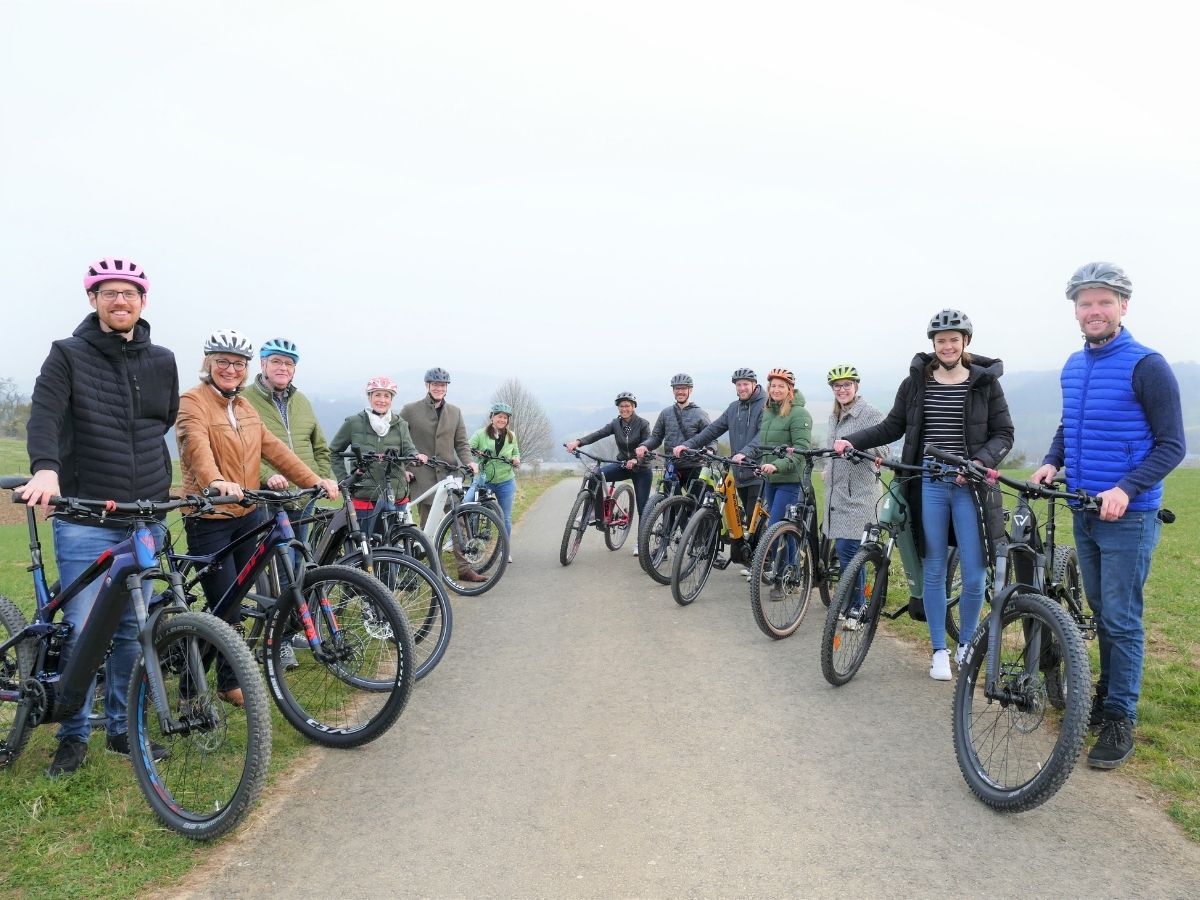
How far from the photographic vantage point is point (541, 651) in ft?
21.3

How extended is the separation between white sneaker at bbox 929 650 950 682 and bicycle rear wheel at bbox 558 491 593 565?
520 cm

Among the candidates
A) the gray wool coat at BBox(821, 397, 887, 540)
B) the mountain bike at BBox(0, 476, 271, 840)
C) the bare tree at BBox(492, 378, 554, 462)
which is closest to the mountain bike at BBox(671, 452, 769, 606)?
the gray wool coat at BBox(821, 397, 887, 540)

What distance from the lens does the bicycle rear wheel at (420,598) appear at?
5.56 m

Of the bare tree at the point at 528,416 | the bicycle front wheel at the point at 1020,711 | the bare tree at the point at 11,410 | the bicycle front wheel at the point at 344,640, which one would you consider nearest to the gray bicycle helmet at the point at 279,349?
the bicycle front wheel at the point at 344,640

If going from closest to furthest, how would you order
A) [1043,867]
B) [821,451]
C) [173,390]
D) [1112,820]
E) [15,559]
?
[1043,867]
[1112,820]
[173,390]
[821,451]
[15,559]

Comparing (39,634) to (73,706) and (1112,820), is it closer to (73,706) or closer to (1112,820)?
(73,706)

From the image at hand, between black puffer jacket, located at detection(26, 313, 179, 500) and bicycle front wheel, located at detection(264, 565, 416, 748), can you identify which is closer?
black puffer jacket, located at detection(26, 313, 179, 500)

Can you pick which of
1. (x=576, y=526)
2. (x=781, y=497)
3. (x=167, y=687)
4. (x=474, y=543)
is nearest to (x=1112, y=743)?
(x=781, y=497)

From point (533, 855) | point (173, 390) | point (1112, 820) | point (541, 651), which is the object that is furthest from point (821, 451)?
point (173, 390)

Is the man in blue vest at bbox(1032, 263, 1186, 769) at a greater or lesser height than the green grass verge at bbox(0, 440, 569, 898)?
greater

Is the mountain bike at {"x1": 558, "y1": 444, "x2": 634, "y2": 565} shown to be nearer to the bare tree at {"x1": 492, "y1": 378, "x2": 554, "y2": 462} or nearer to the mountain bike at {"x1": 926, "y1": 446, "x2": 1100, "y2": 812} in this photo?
the mountain bike at {"x1": 926, "y1": 446, "x2": 1100, "y2": 812}

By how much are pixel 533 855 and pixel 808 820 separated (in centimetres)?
118

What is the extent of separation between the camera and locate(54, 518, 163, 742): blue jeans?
401cm

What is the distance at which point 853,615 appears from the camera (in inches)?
214
